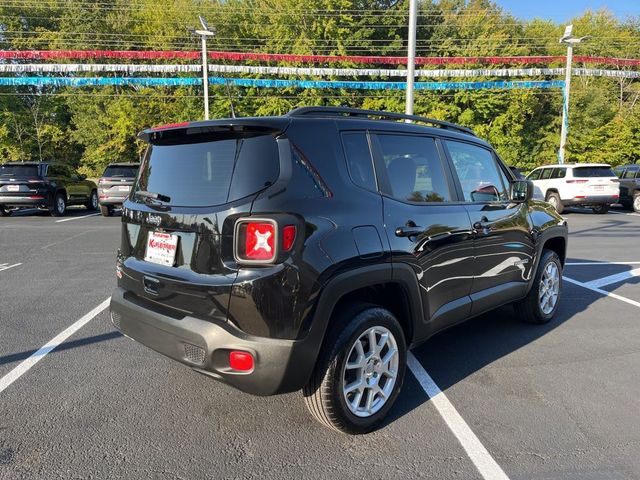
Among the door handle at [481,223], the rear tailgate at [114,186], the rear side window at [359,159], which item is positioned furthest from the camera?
the rear tailgate at [114,186]

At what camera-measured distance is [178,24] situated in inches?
1483

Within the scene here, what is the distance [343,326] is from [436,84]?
82.2 feet

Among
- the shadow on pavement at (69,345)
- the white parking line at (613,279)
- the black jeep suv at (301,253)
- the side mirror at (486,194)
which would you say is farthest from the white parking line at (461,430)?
the white parking line at (613,279)

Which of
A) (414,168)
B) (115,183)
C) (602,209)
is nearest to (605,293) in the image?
(414,168)

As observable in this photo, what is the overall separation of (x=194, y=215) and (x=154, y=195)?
0.60 m

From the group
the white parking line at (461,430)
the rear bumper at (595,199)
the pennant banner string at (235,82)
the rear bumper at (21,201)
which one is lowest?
the white parking line at (461,430)

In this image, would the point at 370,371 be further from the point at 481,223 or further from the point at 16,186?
the point at 16,186

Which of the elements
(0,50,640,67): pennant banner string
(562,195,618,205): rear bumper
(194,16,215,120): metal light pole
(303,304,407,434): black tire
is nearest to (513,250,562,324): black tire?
(303,304,407,434): black tire

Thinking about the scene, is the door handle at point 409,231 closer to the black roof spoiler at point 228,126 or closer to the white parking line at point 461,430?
the black roof spoiler at point 228,126

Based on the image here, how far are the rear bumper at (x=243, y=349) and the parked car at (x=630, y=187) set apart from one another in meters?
19.0

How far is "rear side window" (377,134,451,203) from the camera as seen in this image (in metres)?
3.21

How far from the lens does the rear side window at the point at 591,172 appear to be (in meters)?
16.0

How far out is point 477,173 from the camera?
417 centimetres

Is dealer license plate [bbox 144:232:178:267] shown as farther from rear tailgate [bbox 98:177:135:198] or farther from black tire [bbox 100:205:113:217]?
black tire [bbox 100:205:113:217]
